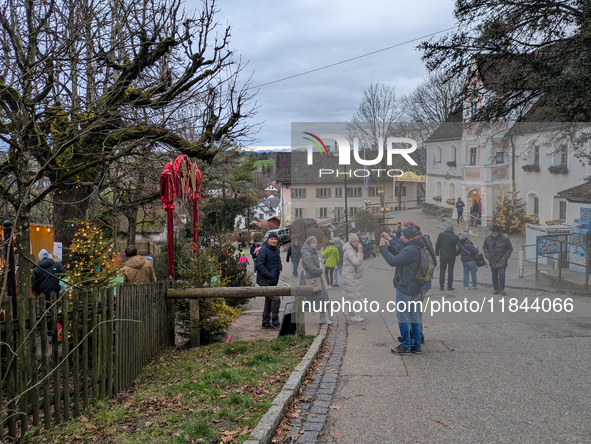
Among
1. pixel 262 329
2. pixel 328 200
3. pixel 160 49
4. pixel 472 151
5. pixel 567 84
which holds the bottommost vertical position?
pixel 262 329

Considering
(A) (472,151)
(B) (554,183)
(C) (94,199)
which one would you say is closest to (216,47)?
(C) (94,199)

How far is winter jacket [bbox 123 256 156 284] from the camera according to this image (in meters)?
8.93

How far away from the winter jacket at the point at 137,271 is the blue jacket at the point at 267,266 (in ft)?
7.63

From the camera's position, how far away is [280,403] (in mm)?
5078

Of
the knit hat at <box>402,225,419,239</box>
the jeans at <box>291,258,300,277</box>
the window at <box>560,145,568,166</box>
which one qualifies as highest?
the window at <box>560,145,568,166</box>

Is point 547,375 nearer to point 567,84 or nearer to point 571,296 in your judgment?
point 571,296

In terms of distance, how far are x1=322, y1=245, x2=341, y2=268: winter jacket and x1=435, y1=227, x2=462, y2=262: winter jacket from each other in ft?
6.30

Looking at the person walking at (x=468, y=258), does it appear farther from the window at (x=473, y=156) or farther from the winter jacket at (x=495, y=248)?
the window at (x=473, y=156)

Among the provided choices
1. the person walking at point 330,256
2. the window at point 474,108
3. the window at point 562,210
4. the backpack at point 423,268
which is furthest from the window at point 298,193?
the window at point 474,108

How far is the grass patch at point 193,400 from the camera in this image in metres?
4.46

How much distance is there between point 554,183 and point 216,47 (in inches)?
292

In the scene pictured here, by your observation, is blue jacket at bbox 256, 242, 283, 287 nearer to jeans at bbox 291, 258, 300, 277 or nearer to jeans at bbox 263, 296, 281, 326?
jeans at bbox 263, 296, 281, 326

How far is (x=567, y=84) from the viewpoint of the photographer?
1109 cm

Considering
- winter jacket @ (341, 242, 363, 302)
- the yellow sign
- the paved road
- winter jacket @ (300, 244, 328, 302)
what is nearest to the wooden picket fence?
the paved road
